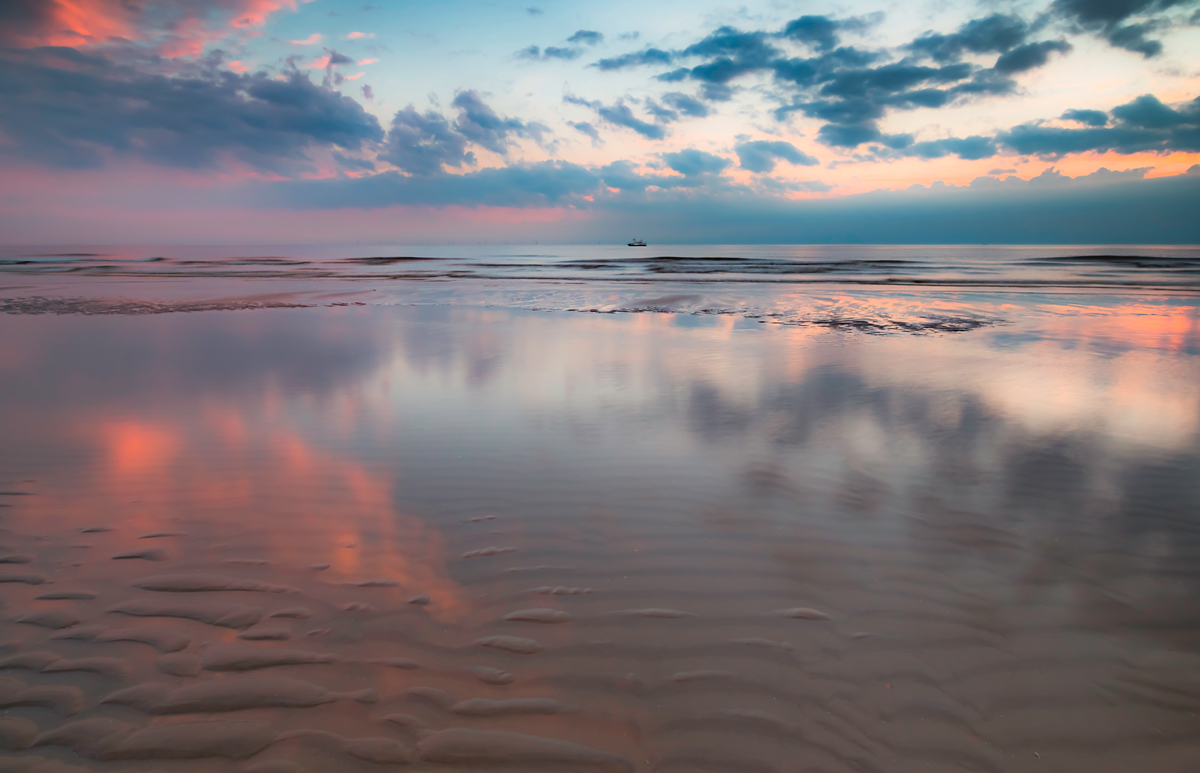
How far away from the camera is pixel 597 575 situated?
12.1 feet

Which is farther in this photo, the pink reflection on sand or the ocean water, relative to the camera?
the pink reflection on sand

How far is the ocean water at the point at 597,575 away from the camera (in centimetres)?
251

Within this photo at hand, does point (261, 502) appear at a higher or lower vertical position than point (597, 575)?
higher

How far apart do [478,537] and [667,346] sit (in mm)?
9136

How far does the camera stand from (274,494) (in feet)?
15.9

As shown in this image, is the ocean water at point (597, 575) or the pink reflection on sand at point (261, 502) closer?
the ocean water at point (597, 575)

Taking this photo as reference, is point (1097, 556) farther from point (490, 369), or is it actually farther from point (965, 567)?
point (490, 369)

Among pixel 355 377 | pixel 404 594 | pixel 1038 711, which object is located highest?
pixel 355 377

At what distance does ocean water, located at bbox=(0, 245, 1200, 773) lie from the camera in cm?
251

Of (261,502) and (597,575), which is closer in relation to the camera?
(597,575)

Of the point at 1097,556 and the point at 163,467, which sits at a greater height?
the point at 163,467

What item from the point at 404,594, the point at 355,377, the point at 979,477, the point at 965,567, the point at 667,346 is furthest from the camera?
the point at 667,346

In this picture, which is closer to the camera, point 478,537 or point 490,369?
point 478,537

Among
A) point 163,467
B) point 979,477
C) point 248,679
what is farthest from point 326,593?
point 979,477
